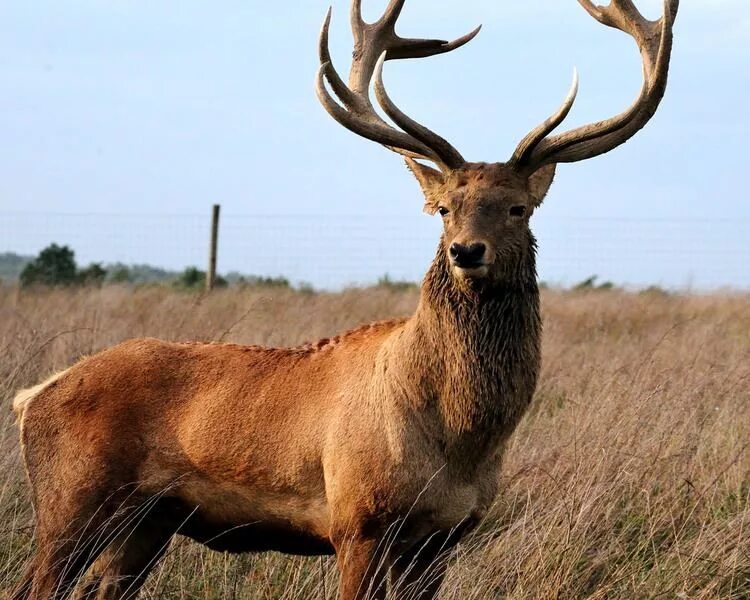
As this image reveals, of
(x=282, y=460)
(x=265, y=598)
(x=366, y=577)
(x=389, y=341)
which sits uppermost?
(x=389, y=341)

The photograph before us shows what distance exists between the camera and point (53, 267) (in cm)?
1920

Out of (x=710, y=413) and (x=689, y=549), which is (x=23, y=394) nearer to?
(x=689, y=549)

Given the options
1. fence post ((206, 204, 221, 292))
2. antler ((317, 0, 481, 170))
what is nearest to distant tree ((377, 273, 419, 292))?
fence post ((206, 204, 221, 292))

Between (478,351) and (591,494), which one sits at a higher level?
(478,351)

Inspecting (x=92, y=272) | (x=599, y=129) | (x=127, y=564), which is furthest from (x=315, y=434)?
(x=92, y=272)

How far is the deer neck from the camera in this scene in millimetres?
4195

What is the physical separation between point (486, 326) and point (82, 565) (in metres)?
1.88

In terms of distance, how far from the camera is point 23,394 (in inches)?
187

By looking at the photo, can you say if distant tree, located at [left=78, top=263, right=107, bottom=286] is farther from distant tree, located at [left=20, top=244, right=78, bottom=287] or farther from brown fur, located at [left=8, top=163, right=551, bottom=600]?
brown fur, located at [left=8, top=163, right=551, bottom=600]

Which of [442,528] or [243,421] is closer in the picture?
[442,528]

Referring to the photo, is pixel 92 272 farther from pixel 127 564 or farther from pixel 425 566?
pixel 425 566

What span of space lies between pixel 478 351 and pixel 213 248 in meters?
11.9

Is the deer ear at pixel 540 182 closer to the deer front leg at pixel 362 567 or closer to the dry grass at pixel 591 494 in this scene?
the dry grass at pixel 591 494

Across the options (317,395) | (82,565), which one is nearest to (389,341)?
(317,395)
